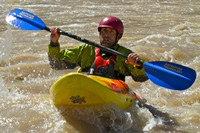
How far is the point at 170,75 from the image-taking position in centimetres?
323

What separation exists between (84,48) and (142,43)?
373 cm

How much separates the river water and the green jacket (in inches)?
15.8

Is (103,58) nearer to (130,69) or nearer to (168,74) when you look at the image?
(130,69)

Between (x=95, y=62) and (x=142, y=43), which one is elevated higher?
(x=95, y=62)

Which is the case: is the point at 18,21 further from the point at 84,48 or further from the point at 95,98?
the point at 95,98

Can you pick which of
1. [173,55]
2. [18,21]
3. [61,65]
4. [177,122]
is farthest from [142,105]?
[173,55]

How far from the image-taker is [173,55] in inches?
245

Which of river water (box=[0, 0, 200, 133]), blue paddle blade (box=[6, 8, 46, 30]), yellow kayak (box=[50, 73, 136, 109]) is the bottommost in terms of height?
river water (box=[0, 0, 200, 133])

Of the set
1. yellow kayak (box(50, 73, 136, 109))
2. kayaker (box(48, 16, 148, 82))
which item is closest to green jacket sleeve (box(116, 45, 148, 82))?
kayaker (box(48, 16, 148, 82))

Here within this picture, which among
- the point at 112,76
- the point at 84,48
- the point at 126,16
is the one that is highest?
the point at 84,48

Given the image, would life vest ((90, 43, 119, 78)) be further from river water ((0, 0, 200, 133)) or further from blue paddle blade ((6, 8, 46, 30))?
blue paddle blade ((6, 8, 46, 30))

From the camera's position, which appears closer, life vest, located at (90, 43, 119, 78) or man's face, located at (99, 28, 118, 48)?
life vest, located at (90, 43, 119, 78)

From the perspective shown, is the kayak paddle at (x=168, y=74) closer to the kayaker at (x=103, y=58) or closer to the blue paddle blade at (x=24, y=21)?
the kayaker at (x=103, y=58)

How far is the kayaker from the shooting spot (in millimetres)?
3338
